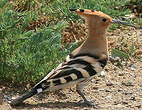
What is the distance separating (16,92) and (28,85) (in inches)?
6.5

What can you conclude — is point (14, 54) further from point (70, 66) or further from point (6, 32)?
point (70, 66)

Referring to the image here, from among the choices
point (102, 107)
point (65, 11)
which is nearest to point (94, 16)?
point (102, 107)

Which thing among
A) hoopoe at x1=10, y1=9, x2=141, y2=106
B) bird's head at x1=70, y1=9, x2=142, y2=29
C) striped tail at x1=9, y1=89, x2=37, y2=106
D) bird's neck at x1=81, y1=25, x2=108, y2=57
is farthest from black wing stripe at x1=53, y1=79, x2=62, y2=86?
bird's head at x1=70, y1=9, x2=142, y2=29

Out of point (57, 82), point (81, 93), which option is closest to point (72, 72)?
point (57, 82)

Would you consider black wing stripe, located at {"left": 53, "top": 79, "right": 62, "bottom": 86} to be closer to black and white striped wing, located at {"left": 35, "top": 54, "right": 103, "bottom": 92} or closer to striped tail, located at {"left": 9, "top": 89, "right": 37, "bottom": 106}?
black and white striped wing, located at {"left": 35, "top": 54, "right": 103, "bottom": 92}

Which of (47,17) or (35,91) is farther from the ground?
(47,17)

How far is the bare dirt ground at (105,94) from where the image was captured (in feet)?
15.9

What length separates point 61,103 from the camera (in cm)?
493

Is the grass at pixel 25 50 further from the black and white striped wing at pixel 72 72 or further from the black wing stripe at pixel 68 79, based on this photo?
the black wing stripe at pixel 68 79

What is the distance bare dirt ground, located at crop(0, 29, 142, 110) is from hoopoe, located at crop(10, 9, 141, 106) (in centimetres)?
16

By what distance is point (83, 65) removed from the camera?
4.75m

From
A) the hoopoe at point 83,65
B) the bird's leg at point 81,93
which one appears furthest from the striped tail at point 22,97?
the bird's leg at point 81,93

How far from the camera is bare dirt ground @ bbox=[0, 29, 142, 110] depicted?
15.9 feet

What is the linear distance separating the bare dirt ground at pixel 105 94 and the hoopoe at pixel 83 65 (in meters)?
0.16
